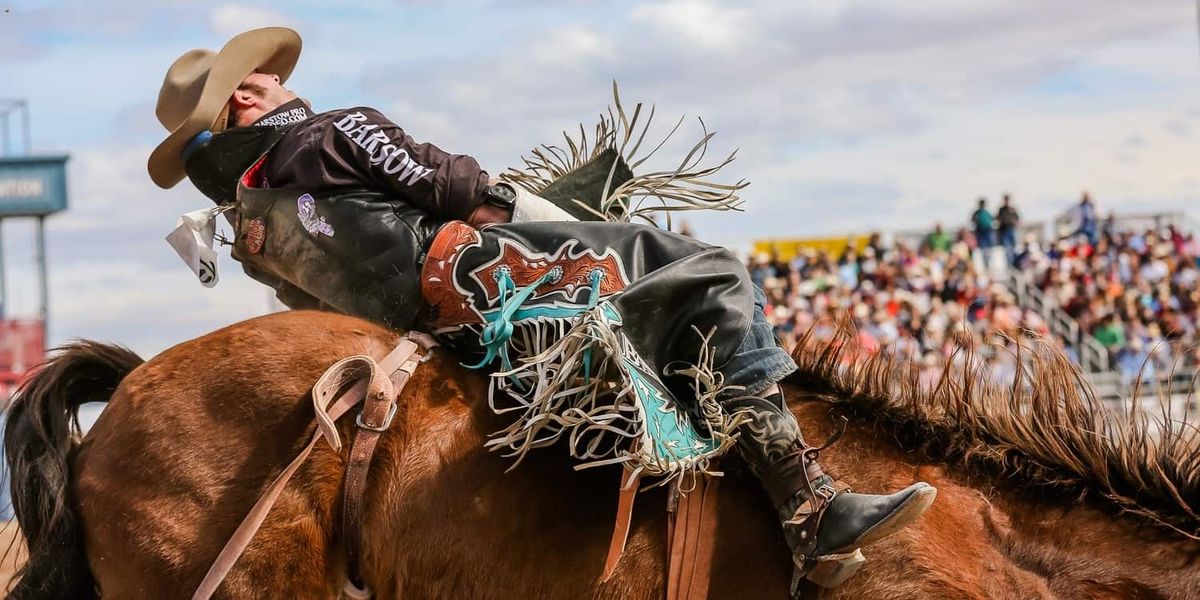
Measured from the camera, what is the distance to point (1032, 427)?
348 centimetres

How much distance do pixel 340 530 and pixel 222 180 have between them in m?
1.13

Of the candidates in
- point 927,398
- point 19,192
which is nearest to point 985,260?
point 927,398

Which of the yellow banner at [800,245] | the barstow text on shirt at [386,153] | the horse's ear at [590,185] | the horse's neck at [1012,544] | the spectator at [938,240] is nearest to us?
the horse's neck at [1012,544]

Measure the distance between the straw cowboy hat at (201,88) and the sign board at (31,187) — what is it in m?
31.3

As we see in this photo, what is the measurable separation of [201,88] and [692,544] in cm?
191

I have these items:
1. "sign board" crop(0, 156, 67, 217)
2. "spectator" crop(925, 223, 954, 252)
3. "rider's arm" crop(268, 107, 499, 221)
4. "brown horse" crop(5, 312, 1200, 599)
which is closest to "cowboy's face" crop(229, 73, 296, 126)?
"rider's arm" crop(268, 107, 499, 221)

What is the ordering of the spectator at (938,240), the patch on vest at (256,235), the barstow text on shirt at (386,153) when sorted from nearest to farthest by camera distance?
1. the barstow text on shirt at (386,153)
2. the patch on vest at (256,235)
3. the spectator at (938,240)

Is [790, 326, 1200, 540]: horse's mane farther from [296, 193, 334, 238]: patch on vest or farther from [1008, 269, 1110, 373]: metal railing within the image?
[1008, 269, 1110, 373]: metal railing

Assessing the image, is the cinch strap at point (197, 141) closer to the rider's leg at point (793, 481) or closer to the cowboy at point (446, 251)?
the cowboy at point (446, 251)

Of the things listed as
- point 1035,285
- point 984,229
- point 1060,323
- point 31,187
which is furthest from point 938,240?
point 31,187

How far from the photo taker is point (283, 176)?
364 centimetres

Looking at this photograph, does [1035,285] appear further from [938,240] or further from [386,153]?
[386,153]

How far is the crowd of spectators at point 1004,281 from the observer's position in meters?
16.2

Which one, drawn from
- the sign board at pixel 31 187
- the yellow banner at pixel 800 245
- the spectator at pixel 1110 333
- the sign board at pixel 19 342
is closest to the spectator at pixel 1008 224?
the yellow banner at pixel 800 245
